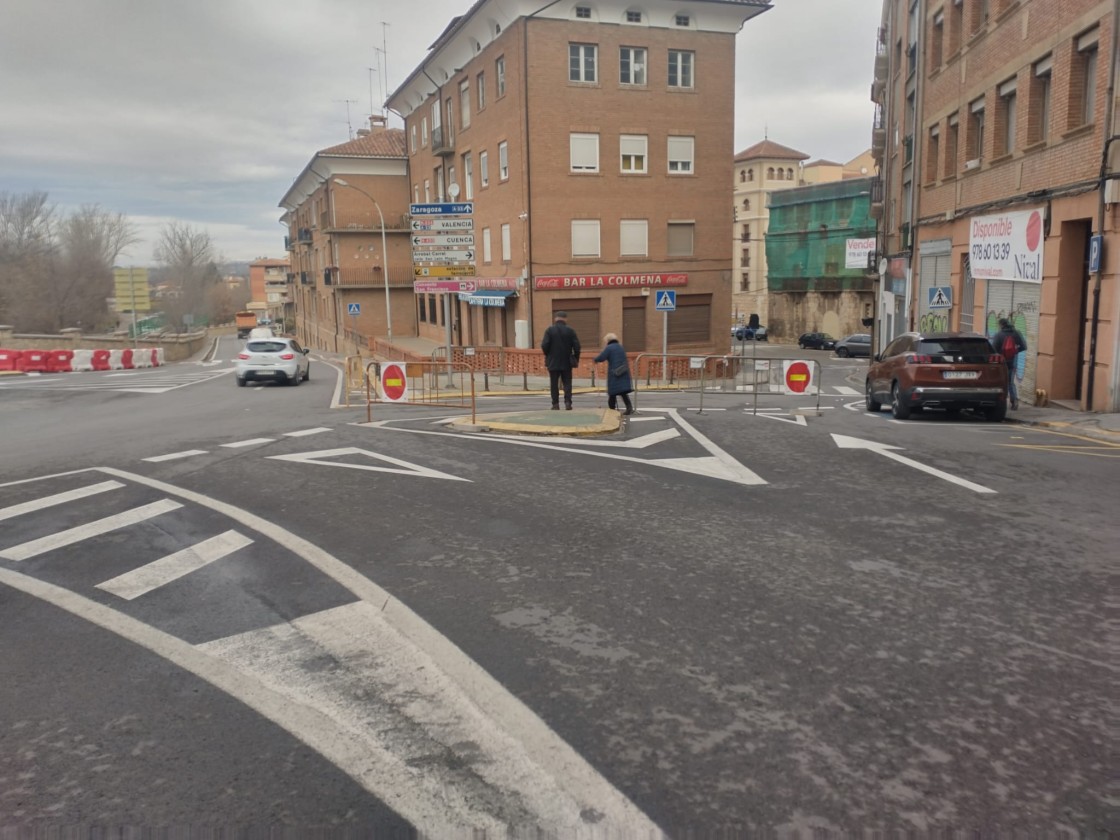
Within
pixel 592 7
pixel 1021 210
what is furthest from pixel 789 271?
pixel 1021 210

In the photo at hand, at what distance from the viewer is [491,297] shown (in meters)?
38.6

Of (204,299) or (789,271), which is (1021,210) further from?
(204,299)

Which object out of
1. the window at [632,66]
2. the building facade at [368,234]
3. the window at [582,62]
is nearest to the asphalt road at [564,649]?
the window at [582,62]

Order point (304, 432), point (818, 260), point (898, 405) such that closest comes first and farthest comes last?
point (304, 432), point (898, 405), point (818, 260)

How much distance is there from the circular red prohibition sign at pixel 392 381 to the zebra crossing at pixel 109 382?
465 inches

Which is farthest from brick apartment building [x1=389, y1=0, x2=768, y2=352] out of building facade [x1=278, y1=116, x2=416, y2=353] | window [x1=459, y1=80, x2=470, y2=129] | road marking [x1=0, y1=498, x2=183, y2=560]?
road marking [x1=0, y1=498, x2=183, y2=560]

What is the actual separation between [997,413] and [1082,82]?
7179 mm

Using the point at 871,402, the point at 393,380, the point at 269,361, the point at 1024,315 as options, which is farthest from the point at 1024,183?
the point at 269,361

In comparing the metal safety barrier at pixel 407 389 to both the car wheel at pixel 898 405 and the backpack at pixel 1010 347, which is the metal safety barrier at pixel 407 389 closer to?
the car wheel at pixel 898 405

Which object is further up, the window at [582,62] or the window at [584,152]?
the window at [582,62]

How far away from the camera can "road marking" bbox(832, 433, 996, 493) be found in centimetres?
896

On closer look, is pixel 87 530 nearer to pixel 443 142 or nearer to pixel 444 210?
pixel 444 210

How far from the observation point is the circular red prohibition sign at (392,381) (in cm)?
1800

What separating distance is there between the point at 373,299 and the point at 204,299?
6782cm
